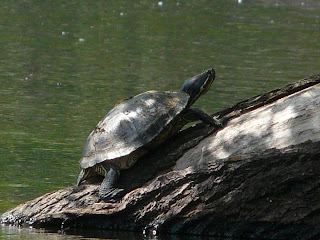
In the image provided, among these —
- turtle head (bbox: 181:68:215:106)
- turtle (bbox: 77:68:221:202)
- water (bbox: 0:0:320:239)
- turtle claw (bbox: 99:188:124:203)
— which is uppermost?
turtle head (bbox: 181:68:215:106)

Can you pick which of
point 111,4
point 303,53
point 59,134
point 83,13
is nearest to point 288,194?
point 59,134

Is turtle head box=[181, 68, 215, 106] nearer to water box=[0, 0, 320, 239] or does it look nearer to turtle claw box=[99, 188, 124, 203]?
turtle claw box=[99, 188, 124, 203]

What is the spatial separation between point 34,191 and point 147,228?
1.55 metres

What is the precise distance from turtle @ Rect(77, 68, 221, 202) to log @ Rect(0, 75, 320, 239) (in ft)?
0.34

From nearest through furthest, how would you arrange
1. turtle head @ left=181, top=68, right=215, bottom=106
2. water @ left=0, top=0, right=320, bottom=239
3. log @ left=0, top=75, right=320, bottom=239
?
log @ left=0, top=75, right=320, bottom=239 < turtle head @ left=181, top=68, right=215, bottom=106 < water @ left=0, top=0, right=320, bottom=239

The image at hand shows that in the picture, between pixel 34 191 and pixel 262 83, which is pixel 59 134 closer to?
pixel 34 191

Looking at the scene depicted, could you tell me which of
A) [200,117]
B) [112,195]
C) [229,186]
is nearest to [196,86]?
[200,117]

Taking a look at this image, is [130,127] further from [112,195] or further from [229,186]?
[229,186]

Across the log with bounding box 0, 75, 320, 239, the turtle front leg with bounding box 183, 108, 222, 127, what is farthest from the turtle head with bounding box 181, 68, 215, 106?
the log with bounding box 0, 75, 320, 239

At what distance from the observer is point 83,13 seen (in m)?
21.4

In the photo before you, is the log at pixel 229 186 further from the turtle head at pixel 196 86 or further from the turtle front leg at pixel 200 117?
the turtle head at pixel 196 86

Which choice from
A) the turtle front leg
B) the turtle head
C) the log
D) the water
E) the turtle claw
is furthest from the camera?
the water

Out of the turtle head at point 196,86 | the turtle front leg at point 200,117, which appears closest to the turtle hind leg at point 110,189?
the turtle front leg at point 200,117

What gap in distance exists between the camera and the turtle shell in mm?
6121
